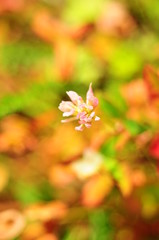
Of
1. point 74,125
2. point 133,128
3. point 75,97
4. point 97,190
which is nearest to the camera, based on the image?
point 75,97

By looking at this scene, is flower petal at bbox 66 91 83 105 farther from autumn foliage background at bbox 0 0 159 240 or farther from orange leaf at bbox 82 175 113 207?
orange leaf at bbox 82 175 113 207

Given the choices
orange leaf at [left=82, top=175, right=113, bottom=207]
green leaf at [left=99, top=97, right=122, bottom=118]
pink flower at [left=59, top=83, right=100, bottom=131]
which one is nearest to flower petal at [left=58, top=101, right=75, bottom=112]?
pink flower at [left=59, top=83, right=100, bottom=131]

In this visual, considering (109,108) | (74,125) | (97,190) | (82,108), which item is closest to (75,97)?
(82,108)

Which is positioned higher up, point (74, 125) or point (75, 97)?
point (74, 125)

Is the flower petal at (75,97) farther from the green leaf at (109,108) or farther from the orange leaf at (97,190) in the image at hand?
the orange leaf at (97,190)

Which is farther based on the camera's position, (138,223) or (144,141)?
(138,223)

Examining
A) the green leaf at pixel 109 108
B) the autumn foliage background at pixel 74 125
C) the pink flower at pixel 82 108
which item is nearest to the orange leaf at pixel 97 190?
the autumn foliage background at pixel 74 125

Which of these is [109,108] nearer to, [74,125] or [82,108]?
[82,108]

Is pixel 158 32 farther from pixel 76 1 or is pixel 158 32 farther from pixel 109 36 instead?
pixel 76 1

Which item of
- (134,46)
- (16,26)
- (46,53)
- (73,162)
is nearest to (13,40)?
(16,26)
